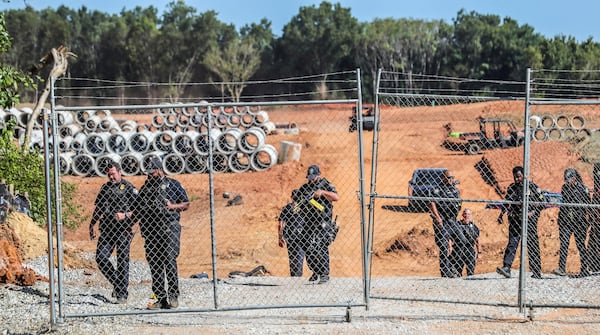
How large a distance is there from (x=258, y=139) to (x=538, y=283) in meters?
18.8

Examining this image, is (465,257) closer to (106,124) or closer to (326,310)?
(326,310)

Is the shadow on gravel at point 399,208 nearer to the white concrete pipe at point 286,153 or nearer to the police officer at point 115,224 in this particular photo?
the white concrete pipe at point 286,153

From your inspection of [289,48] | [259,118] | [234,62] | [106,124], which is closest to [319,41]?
[289,48]

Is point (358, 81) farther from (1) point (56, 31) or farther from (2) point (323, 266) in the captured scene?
(1) point (56, 31)

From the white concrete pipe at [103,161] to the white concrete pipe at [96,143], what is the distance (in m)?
0.29

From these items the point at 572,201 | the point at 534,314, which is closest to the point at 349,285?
the point at 534,314

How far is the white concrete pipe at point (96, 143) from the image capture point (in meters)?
28.0

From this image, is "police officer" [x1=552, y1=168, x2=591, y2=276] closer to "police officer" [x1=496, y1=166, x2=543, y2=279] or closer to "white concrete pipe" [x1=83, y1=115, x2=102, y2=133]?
"police officer" [x1=496, y1=166, x2=543, y2=279]

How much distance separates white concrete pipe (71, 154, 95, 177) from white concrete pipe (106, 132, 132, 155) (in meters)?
0.87

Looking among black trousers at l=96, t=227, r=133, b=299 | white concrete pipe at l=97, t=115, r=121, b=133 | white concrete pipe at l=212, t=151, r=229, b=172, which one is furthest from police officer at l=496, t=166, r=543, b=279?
white concrete pipe at l=97, t=115, r=121, b=133

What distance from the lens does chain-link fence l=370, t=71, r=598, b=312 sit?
31.2 feet

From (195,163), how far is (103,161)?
3.21 metres

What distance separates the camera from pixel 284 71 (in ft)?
214

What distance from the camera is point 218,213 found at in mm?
22438
